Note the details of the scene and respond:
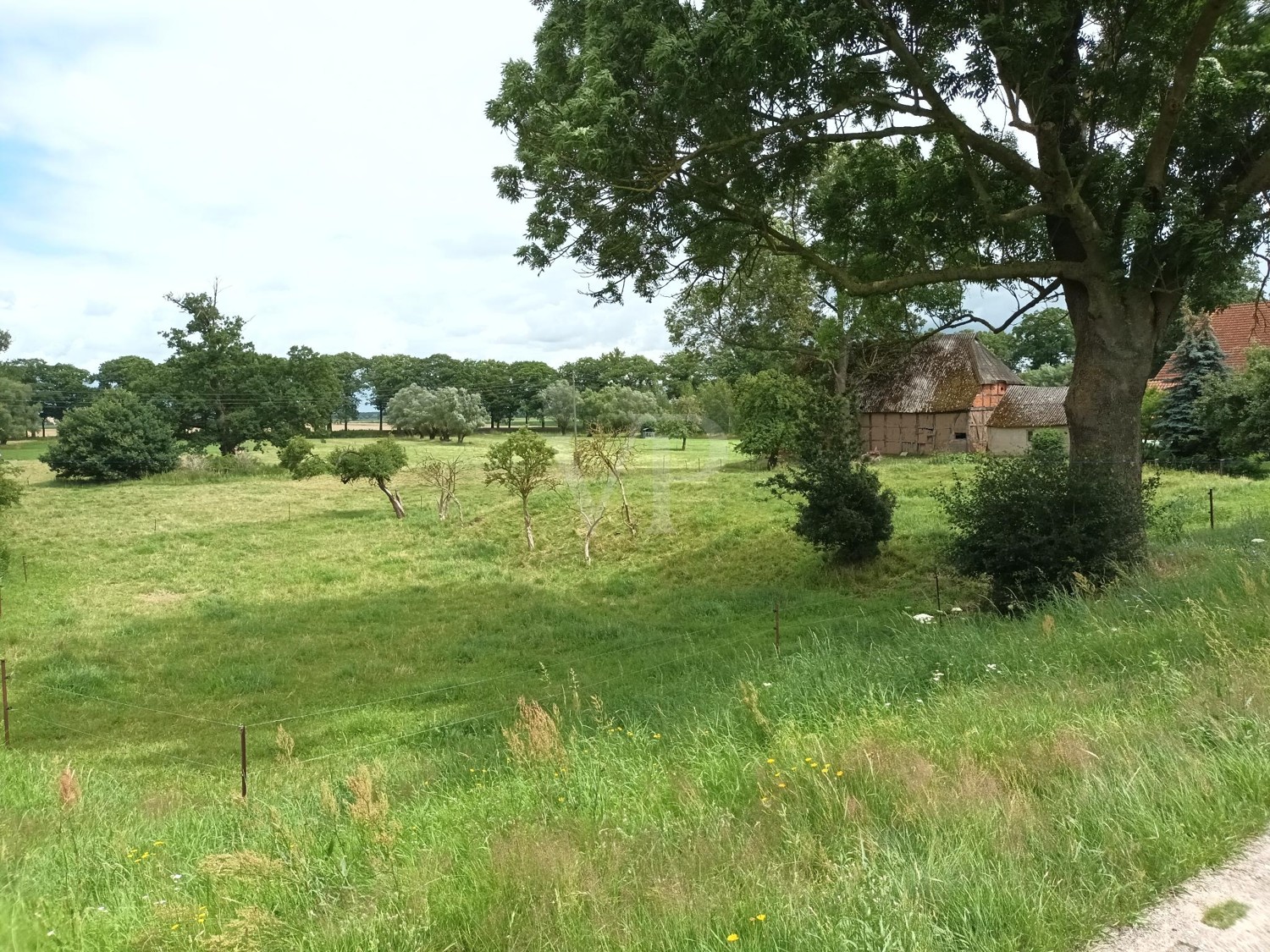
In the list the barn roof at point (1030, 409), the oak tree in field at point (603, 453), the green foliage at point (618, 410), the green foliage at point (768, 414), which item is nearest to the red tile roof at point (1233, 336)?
the barn roof at point (1030, 409)

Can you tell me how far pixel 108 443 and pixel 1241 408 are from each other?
49.0 meters

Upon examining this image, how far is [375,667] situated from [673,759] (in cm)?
782

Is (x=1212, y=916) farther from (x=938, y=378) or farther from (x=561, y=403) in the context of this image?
(x=938, y=378)

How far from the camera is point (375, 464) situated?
27.0m

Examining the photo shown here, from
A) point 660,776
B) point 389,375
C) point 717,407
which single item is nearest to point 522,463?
point 717,407

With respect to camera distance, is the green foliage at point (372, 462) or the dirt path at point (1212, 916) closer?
the dirt path at point (1212, 916)

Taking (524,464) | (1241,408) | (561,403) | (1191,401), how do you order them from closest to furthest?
(524,464) → (1241,408) → (1191,401) → (561,403)

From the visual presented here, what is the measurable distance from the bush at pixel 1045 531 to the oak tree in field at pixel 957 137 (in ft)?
0.72

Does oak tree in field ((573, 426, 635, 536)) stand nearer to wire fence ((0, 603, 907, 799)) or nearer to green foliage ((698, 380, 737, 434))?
green foliage ((698, 380, 737, 434))

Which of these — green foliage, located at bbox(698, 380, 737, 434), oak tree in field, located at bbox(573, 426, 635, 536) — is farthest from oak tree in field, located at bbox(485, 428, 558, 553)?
green foliage, located at bbox(698, 380, 737, 434)

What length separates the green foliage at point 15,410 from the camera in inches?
2317

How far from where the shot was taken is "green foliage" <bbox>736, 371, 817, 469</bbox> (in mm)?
32000

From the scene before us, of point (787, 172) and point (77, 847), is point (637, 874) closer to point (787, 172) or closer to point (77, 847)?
point (77, 847)

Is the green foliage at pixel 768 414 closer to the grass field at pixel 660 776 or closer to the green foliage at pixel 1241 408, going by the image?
the green foliage at pixel 1241 408
